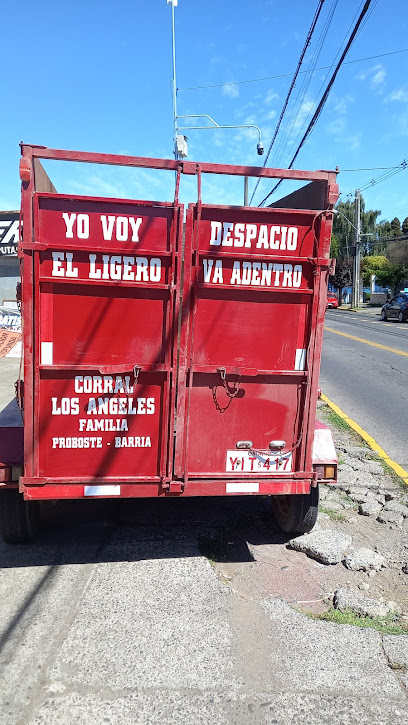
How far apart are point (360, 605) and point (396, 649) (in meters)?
0.45

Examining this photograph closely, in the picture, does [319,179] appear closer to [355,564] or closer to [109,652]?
[355,564]

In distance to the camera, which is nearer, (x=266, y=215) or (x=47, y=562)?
(x=266, y=215)

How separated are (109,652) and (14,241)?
19.2 meters

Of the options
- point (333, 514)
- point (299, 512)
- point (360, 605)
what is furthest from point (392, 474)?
point (360, 605)

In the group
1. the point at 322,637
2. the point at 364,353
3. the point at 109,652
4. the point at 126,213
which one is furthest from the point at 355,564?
the point at 364,353

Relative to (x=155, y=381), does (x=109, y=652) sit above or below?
below

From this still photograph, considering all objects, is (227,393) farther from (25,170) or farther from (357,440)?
(357,440)

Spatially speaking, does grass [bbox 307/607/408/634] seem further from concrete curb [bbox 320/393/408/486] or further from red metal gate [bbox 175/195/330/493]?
concrete curb [bbox 320/393/408/486]

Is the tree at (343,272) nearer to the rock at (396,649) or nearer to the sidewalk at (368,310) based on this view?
the sidewalk at (368,310)

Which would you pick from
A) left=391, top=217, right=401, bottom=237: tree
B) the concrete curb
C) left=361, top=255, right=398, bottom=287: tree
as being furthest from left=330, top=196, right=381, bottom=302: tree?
the concrete curb

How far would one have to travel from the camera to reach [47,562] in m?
4.09

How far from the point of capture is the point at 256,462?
157 inches

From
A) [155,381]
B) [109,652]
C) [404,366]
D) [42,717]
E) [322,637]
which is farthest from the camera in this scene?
[404,366]

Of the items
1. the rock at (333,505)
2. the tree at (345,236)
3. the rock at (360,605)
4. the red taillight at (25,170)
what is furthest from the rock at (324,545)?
the tree at (345,236)
